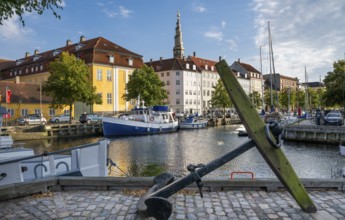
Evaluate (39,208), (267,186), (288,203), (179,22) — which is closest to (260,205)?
(288,203)

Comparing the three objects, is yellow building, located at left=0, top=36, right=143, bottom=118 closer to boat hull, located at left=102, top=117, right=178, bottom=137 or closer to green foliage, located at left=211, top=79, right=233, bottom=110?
boat hull, located at left=102, top=117, right=178, bottom=137

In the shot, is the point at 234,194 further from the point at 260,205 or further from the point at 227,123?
the point at 227,123

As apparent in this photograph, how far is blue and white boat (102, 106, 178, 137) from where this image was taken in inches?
1689

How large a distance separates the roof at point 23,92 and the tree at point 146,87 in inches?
612

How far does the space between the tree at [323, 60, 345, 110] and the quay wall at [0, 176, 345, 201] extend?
40095mm

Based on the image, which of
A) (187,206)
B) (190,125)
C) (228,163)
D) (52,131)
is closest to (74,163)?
(187,206)

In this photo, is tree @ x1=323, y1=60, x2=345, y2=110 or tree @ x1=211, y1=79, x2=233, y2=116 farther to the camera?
tree @ x1=211, y1=79, x2=233, y2=116

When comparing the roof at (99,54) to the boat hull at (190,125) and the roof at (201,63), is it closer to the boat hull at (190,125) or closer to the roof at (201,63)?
the boat hull at (190,125)

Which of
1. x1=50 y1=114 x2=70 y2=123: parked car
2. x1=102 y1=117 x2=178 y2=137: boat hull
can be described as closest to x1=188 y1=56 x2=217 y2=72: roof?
x1=102 y1=117 x2=178 y2=137: boat hull

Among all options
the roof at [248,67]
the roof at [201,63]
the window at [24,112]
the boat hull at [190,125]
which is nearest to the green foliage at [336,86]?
the boat hull at [190,125]

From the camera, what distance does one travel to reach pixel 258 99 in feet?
342

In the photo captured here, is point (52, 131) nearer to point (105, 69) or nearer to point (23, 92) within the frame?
point (23, 92)

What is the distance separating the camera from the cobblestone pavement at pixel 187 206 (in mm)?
5500

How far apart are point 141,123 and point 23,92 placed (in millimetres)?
25099
